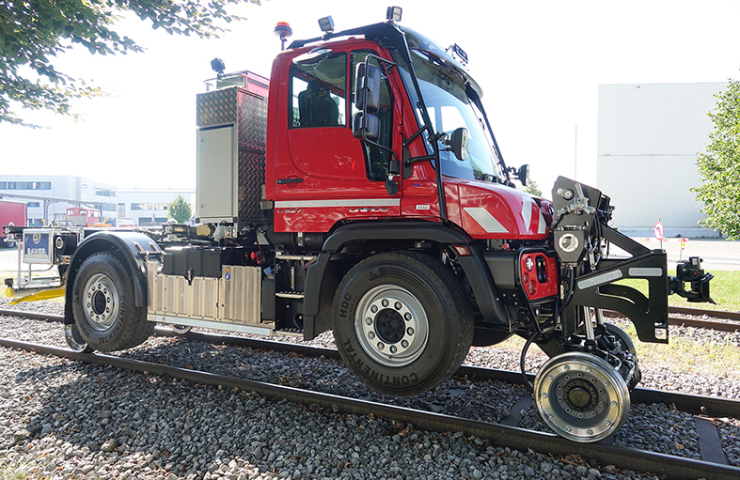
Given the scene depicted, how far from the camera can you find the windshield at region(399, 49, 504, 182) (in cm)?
404

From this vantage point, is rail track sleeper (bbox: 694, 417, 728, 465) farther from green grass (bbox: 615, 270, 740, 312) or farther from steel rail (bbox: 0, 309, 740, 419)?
green grass (bbox: 615, 270, 740, 312)

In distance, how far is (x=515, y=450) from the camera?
3361 millimetres

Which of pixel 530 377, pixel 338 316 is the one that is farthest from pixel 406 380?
pixel 530 377

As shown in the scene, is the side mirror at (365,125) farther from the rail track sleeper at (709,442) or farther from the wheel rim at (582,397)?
the rail track sleeper at (709,442)

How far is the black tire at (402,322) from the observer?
3.67 m

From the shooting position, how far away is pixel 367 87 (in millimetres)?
3525

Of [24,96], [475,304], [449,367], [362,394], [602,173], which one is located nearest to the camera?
[449,367]

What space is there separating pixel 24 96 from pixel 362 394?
30.6 feet

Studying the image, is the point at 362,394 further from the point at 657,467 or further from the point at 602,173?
the point at 602,173

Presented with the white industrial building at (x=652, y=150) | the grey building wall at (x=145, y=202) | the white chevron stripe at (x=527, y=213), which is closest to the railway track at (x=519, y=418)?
the white chevron stripe at (x=527, y=213)

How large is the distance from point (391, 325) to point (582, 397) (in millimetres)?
1541

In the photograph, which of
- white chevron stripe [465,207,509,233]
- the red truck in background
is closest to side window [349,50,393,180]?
white chevron stripe [465,207,509,233]

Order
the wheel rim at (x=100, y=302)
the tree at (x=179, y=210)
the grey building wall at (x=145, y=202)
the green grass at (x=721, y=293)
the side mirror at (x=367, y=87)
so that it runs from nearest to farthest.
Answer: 1. the side mirror at (x=367, y=87)
2. the wheel rim at (x=100, y=302)
3. the green grass at (x=721, y=293)
4. the tree at (x=179, y=210)
5. the grey building wall at (x=145, y=202)

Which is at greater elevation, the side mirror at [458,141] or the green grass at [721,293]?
the side mirror at [458,141]
